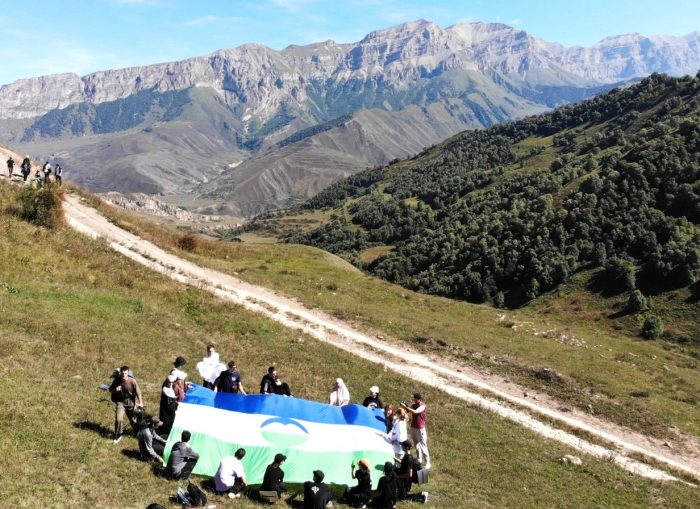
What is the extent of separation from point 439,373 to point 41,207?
1417 inches

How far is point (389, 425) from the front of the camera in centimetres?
2292

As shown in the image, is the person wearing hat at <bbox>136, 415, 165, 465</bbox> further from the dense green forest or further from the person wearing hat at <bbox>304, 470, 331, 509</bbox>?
the dense green forest

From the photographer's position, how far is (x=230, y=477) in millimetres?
17625

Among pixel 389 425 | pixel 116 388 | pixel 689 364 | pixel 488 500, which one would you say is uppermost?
pixel 116 388

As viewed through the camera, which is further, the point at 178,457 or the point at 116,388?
the point at 116,388

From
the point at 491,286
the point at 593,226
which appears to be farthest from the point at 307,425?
the point at 593,226

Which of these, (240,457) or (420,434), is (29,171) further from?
(420,434)

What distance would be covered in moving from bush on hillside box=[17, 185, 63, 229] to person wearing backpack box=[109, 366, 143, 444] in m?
31.2

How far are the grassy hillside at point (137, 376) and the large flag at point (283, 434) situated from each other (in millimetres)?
2124

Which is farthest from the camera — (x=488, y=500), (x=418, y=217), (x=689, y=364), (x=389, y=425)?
(x=418, y=217)

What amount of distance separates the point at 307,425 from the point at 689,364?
45.2 metres

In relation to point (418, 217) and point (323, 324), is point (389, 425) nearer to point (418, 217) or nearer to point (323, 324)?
point (323, 324)

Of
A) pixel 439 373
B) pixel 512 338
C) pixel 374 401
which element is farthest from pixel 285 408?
pixel 512 338

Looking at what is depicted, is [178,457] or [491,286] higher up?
[178,457]
